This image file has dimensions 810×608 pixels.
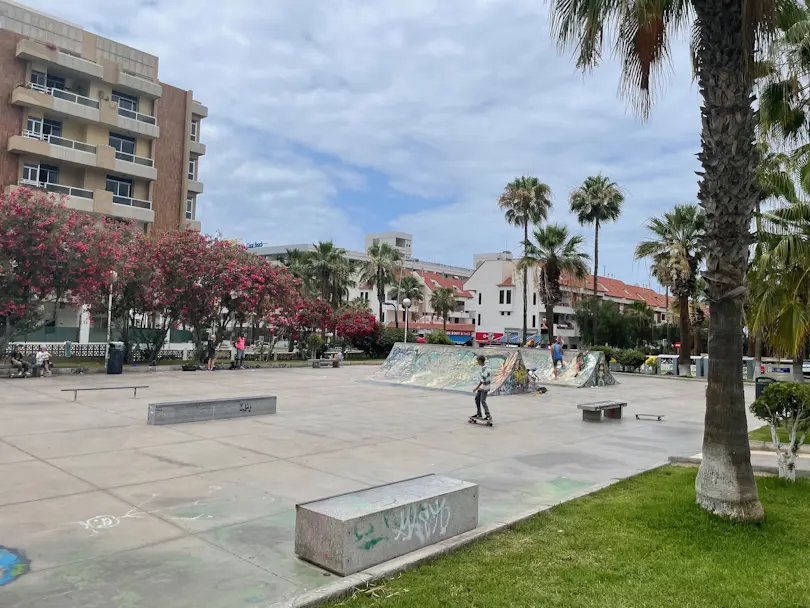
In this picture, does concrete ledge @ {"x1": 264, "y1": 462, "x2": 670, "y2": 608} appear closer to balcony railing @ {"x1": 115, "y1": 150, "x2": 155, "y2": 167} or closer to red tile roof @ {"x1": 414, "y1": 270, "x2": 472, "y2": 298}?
balcony railing @ {"x1": 115, "y1": 150, "x2": 155, "y2": 167}

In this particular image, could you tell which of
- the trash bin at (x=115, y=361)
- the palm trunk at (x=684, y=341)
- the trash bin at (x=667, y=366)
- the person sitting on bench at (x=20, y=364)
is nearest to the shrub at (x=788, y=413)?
the trash bin at (x=115, y=361)

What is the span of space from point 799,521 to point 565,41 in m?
6.03

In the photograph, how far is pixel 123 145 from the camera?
40156 millimetres

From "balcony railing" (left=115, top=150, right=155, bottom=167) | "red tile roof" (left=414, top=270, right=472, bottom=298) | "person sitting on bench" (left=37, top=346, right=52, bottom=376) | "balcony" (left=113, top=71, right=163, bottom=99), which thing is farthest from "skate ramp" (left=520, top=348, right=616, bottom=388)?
"red tile roof" (left=414, top=270, right=472, bottom=298)

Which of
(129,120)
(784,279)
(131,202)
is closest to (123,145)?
(129,120)

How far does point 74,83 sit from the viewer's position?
38.2m

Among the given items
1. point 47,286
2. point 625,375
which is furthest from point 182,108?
point 625,375

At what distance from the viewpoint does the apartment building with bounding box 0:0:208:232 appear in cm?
3519

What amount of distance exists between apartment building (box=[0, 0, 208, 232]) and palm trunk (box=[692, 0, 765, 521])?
37.2 m

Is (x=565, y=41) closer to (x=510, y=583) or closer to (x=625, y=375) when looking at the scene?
(x=510, y=583)

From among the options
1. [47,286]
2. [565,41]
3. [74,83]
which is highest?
[74,83]

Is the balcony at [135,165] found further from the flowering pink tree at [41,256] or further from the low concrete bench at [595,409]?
the low concrete bench at [595,409]

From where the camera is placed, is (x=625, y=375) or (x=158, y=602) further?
(x=625, y=375)

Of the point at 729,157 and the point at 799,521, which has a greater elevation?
the point at 729,157
